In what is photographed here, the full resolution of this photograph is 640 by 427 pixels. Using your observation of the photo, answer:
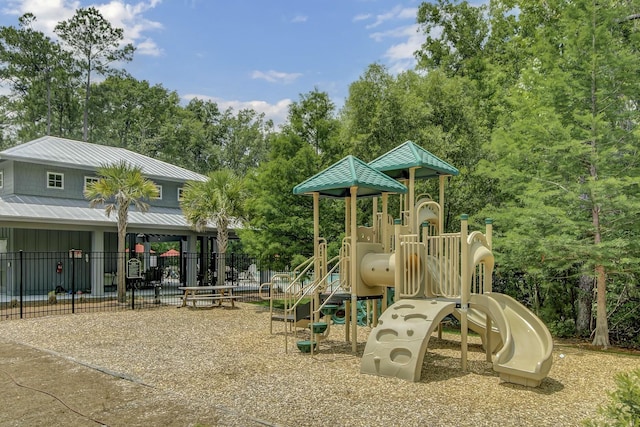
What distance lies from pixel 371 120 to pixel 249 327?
25.2ft

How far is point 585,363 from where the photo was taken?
916cm

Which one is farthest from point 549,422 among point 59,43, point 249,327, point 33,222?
point 59,43

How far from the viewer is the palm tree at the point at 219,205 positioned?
19.4m

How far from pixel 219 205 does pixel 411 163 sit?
1088 cm

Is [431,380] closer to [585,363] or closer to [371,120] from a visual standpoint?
[585,363]

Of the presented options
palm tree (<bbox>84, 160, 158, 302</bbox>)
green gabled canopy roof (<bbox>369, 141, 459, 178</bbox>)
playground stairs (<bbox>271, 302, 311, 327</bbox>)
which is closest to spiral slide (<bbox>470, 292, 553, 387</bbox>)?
green gabled canopy roof (<bbox>369, 141, 459, 178</bbox>)

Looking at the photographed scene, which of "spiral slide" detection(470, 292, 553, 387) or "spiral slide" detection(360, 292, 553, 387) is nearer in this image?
"spiral slide" detection(470, 292, 553, 387)

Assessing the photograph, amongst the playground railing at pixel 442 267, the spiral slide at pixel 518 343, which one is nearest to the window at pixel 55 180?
the playground railing at pixel 442 267

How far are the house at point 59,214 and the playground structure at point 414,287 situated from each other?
11521 mm

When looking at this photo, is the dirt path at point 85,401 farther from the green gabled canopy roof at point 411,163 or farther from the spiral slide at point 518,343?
the green gabled canopy roof at point 411,163

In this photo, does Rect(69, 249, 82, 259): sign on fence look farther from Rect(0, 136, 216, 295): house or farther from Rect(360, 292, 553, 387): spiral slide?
Rect(360, 292, 553, 387): spiral slide

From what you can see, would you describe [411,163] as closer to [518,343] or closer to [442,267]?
[442,267]

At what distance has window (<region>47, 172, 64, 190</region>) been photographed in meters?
20.3

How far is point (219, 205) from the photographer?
19.3 m
